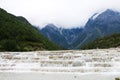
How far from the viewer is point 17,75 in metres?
23.3

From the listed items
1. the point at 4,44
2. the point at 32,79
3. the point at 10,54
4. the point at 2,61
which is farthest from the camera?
the point at 4,44

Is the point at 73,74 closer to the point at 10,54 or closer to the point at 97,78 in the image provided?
the point at 97,78

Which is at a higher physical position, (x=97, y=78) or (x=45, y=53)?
(x=45, y=53)

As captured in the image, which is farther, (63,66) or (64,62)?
(64,62)

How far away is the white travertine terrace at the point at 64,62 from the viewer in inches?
880

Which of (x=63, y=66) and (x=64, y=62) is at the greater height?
(x=64, y=62)

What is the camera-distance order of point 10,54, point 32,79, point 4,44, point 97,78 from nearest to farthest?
point 97,78 < point 32,79 < point 10,54 < point 4,44

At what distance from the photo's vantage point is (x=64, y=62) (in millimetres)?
23641

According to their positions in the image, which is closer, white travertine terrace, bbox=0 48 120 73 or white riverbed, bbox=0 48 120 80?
white riverbed, bbox=0 48 120 80

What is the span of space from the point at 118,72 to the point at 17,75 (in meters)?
7.39

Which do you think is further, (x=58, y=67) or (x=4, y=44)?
(x=4, y=44)

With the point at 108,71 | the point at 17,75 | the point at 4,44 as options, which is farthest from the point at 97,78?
the point at 4,44

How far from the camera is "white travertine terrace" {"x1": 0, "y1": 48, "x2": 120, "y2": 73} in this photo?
22344 mm

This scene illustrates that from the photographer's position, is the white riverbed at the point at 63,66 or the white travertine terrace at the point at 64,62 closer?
the white riverbed at the point at 63,66
